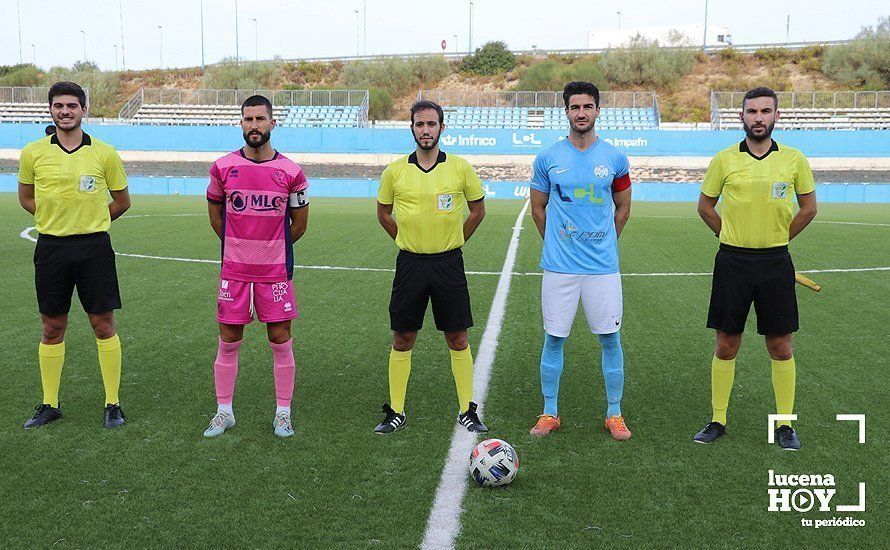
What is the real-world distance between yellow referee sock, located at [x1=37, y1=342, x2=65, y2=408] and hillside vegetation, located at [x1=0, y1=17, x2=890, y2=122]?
4955cm

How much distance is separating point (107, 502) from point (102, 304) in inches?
61.8

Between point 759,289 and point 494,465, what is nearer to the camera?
point 494,465

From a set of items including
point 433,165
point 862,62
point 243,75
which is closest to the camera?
point 433,165

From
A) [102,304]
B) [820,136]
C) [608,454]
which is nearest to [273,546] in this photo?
[608,454]

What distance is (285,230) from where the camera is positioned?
490 centimetres

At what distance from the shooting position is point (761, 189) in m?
4.62

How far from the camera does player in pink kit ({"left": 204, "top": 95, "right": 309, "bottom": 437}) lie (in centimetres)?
473

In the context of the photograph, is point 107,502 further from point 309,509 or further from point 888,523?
point 888,523

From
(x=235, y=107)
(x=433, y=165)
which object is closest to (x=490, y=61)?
(x=235, y=107)

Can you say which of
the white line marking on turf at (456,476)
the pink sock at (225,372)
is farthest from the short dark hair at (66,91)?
the white line marking on turf at (456,476)

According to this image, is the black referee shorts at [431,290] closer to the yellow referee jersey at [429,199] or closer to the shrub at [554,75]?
the yellow referee jersey at [429,199]

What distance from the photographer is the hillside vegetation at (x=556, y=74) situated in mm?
58219

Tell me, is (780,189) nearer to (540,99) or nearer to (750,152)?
(750,152)

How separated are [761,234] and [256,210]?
284cm
